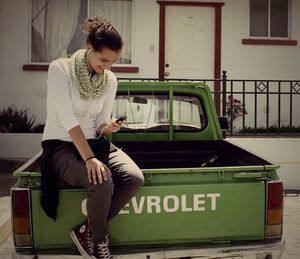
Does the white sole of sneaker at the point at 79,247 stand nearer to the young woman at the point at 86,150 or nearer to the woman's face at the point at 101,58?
the young woman at the point at 86,150

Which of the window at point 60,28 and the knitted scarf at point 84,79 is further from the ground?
the window at point 60,28

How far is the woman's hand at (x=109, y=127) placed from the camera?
3186 mm

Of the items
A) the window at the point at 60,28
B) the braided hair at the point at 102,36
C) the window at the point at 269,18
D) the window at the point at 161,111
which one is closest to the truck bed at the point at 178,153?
the window at the point at 161,111

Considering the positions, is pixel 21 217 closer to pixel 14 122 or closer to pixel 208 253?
pixel 208 253

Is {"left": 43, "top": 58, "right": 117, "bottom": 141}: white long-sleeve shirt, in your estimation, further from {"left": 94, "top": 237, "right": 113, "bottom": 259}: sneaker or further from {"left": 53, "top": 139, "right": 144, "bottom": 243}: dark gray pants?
{"left": 94, "top": 237, "right": 113, "bottom": 259}: sneaker

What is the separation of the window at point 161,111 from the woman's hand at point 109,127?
153 centimetres

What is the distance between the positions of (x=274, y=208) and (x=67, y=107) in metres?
1.52

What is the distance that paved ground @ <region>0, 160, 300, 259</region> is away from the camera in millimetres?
4812

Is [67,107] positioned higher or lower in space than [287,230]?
higher

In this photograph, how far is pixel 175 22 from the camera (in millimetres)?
10125

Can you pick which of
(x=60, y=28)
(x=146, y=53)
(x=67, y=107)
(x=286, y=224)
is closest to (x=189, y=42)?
(x=146, y=53)

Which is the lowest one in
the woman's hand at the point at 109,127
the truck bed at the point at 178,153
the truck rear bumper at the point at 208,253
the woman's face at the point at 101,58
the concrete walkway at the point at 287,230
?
the concrete walkway at the point at 287,230

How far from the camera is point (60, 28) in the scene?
10.1 m

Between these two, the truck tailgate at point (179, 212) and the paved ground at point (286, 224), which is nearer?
the truck tailgate at point (179, 212)
